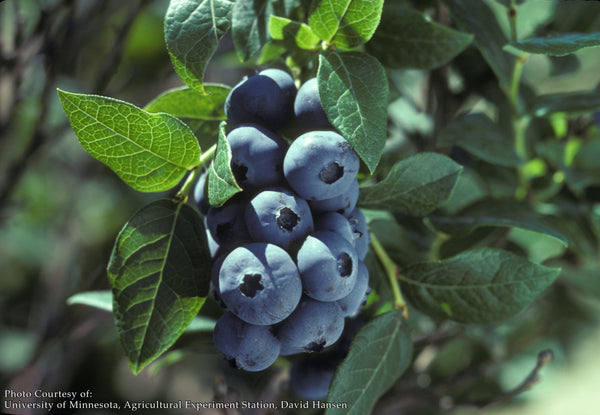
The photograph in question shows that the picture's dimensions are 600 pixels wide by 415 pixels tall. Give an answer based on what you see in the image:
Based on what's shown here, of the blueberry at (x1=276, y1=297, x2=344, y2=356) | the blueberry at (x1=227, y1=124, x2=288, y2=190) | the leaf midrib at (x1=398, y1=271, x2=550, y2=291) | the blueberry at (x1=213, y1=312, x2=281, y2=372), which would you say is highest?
the blueberry at (x1=227, y1=124, x2=288, y2=190)

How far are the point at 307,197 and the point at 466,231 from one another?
0.34 meters

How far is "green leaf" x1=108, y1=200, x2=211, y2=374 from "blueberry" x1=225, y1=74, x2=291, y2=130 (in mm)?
130

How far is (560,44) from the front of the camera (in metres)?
0.58

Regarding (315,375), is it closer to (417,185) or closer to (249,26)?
(417,185)

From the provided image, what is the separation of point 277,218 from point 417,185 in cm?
23

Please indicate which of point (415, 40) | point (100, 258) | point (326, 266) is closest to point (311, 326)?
point (326, 266)

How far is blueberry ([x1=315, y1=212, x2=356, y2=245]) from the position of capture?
1.73 feet

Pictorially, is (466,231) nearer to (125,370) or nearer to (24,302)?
(125,370)

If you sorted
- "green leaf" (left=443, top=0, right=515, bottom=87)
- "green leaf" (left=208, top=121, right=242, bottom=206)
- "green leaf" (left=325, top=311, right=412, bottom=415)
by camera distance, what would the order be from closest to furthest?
"green leaf" (left=208, top=121, right=242, bottom=206) → "green leaf" (left=325, top=311, right=412, bottom=415) → "green leaf" (left=443, top=0, right=515, bottom=87)

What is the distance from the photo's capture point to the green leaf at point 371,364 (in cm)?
56

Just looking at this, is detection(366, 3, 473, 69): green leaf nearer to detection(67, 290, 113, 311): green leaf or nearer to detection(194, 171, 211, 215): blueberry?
detection(194, 171, 211, 215): blueberry

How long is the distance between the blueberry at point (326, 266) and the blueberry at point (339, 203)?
0.04m

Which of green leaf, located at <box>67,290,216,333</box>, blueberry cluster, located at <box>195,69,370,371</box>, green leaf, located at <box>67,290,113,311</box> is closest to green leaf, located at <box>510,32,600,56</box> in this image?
blueberry cluster, located at <box>195,69,370,371</box>

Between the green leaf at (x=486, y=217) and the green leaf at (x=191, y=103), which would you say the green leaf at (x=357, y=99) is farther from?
the green leaf at (x=486, y=217)
